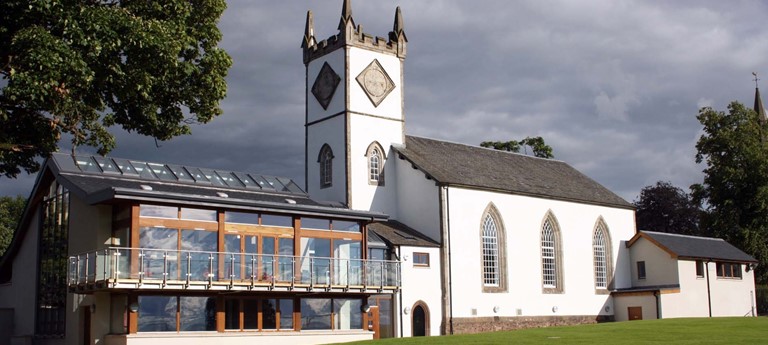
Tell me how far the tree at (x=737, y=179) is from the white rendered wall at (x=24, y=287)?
41577mm

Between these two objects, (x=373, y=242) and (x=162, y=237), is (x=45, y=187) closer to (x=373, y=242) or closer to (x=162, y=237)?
(x=162, y=237)

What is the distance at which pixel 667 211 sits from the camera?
220 feet

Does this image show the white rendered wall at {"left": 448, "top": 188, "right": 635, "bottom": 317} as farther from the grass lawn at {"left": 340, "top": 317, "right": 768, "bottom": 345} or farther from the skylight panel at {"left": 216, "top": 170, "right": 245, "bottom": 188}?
the grass lawn at {"left": 340, "top": 317, "right": 768, "bottom": 345}

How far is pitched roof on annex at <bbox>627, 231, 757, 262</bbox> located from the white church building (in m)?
0.13

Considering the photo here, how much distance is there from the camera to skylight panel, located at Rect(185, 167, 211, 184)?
33.7 meters

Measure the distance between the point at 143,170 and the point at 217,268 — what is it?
627cm

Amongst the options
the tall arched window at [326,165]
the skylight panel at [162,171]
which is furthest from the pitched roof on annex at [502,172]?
the skylight panel at [162,171]

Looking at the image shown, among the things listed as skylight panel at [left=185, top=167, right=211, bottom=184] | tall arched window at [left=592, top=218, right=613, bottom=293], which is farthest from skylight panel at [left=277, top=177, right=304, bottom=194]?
tall arched window at [left=592, top=218, right=613, bottom=293]

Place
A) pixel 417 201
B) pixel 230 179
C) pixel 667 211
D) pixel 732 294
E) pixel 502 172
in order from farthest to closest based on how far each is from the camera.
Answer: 1. pixel 667 211
2. pixel 732 294
3. pixel 502 172
4. pixel 417 201
5. pixel 230 179

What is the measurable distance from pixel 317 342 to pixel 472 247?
39.4ft

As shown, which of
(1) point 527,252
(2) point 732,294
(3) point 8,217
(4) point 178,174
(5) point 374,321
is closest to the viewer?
(4) point 178,174

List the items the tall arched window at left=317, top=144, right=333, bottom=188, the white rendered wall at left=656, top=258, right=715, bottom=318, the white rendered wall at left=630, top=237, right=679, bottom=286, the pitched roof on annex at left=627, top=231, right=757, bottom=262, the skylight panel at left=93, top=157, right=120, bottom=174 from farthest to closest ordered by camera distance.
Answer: the pitched roof on annex at left=627, top=231, right=757, bottom=262 → the white rendered wall at left=630, top=237, right=679, bottom=286 → the white rendered wall at left=656, top=258, right=715, bottom=318 → the tall arched window at left=317, top=144, right=333, bottom=188 → the skylight panel at left=93, top=157, right=120, bottom=174

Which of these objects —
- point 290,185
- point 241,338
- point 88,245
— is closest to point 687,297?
point 290,185

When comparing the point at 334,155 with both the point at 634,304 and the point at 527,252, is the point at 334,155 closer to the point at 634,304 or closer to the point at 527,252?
the point at 527,252
